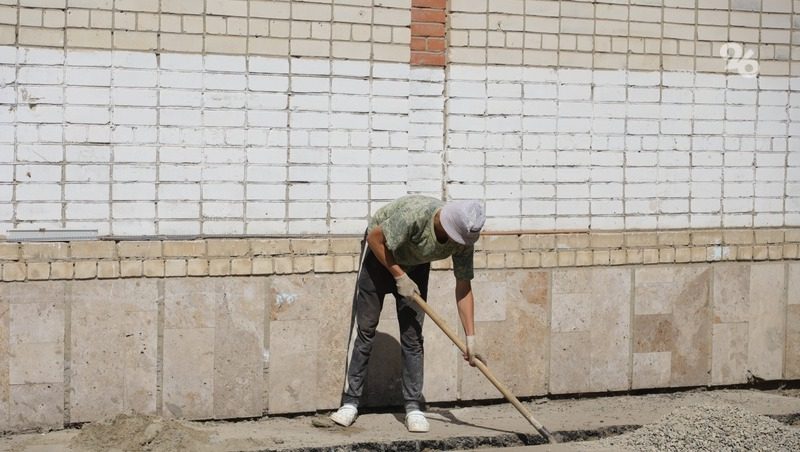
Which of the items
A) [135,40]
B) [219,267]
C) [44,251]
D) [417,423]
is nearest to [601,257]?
[417,423]

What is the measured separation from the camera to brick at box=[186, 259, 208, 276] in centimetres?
712

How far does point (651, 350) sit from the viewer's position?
8352 millimetres

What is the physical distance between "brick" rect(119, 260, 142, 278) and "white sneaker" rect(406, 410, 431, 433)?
190 centimetres

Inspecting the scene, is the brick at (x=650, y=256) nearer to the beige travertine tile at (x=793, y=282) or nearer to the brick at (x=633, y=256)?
the brick at (x=633, y=256)

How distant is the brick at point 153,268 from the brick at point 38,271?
1.88 feet

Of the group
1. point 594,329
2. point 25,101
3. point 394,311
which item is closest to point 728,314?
point 594,329

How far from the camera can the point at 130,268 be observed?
6984mm

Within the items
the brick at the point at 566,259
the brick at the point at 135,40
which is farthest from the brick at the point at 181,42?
the brick at the point at 566,259

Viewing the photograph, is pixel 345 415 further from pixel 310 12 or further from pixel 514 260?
pixel 310 12

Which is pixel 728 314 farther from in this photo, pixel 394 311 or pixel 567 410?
pixel 394 311

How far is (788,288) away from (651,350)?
125 centimetres

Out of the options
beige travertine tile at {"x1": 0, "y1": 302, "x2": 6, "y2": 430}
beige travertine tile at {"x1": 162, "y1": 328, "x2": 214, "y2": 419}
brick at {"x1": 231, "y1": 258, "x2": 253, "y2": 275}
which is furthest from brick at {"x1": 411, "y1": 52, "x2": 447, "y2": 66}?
beige travertine tile at {"x1": 0, "y1": 302, "x2": 6, "y2": 430}

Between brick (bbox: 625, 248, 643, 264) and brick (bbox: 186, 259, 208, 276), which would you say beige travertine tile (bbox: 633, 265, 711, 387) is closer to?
brick (bbox: 625, 248, 643, 264)

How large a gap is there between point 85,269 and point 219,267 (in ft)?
2.70
